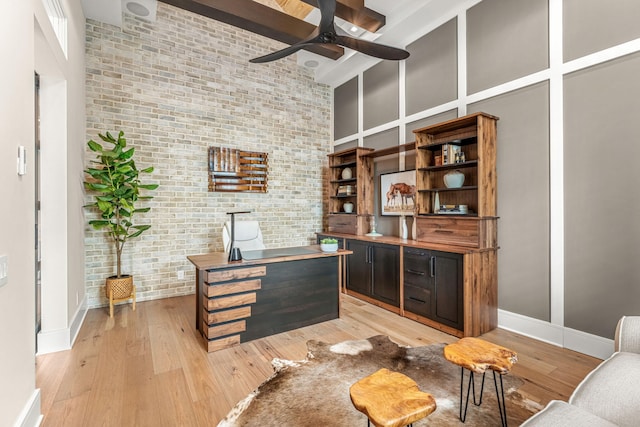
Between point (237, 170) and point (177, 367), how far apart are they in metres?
3.14

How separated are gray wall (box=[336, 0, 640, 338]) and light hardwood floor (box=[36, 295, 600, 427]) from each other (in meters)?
0.57

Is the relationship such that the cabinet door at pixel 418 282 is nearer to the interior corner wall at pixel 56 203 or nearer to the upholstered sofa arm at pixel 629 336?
the upholstered sofa arm at pixel 629 336

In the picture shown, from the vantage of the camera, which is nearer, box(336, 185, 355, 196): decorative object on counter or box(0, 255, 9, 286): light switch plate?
box(0, 255, 9, 286): light switch plate

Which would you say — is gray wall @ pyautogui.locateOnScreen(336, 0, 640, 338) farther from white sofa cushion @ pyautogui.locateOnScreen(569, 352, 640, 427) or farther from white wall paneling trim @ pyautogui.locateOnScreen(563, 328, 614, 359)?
white sofa cushion @ pyautogui.locateOnScreen(569, 352, 640, 427)

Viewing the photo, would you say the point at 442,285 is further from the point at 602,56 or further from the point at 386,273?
the point at 602,56

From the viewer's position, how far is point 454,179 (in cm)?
352

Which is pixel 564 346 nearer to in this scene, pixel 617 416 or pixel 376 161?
pixel 617 416

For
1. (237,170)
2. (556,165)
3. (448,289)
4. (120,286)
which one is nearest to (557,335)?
(448,289)

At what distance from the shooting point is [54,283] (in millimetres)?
2768

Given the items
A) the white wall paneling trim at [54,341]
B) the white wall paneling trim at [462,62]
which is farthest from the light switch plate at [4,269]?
the white wall paneling trim at [462,62]

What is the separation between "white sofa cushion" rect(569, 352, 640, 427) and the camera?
124cm

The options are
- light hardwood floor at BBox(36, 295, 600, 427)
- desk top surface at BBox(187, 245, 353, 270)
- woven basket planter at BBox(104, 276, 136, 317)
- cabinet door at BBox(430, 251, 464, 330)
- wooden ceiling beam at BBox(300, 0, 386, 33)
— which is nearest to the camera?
light hardwood floor at BBox(36, 295, 600, 427)

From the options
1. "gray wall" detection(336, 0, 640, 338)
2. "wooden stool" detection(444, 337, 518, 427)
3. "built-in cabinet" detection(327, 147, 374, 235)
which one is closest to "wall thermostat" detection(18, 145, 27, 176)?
"wooden stool" detection(444, 337, 518, 427)

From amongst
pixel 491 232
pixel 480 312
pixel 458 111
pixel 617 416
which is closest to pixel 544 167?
pixel 491 232
